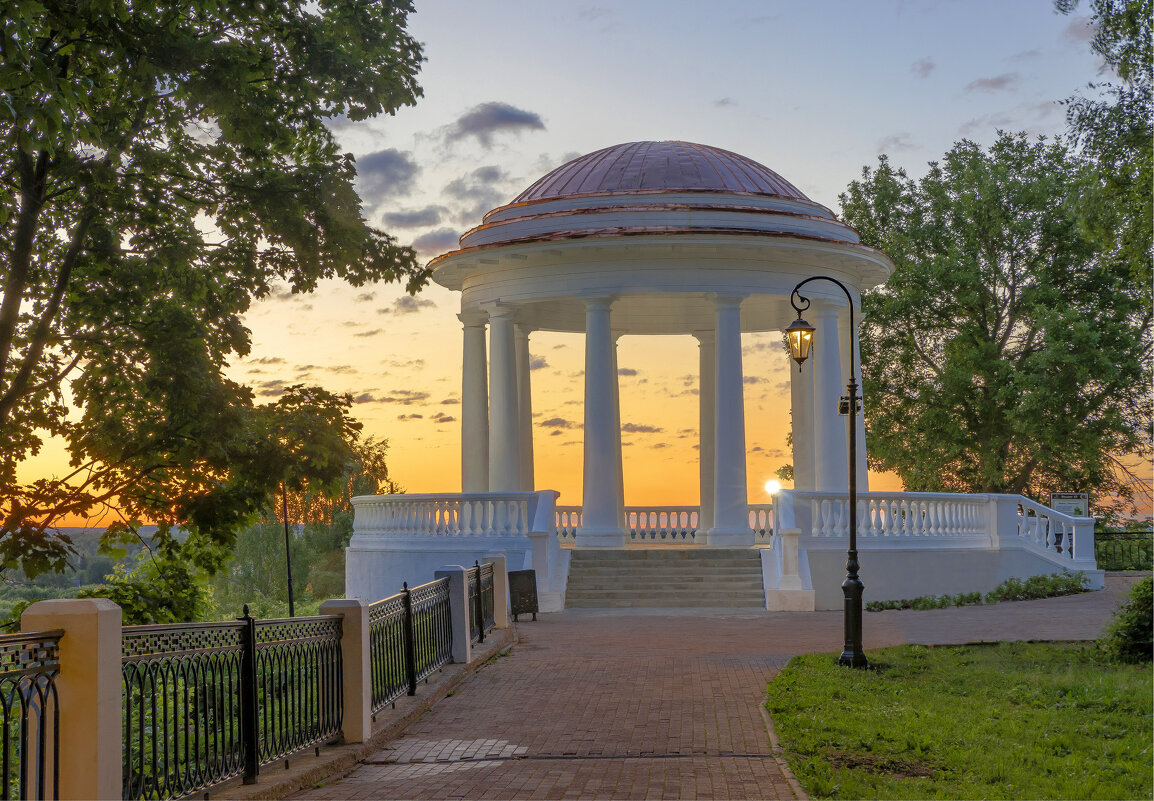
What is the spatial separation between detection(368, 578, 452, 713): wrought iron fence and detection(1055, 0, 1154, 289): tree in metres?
12.9

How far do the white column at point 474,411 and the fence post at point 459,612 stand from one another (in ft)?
52.8

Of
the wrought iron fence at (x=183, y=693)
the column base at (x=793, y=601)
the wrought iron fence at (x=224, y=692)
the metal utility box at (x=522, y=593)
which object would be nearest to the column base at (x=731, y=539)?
the column base at (x=793, y=601)

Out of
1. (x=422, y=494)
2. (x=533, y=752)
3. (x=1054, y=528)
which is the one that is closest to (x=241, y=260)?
(x=533, y=752)

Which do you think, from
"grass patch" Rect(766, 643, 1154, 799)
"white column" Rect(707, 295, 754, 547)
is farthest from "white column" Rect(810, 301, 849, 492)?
"grass patch" Rect(766, 643, 1154, 799)

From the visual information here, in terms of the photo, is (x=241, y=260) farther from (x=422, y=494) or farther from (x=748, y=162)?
(x=748, y=162)

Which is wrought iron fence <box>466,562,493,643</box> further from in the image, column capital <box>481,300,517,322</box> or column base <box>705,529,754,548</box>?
column capital <box>481,300,517,322</box>

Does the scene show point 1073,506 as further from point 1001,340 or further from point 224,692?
point 224,692

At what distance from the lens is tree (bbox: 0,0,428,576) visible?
46.5 feet

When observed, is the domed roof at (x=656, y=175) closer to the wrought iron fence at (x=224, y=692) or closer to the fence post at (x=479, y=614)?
the fence post at (x=479, y=614)

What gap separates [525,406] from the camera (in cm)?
3638

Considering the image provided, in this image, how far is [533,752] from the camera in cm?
1167

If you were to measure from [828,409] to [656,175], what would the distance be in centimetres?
833

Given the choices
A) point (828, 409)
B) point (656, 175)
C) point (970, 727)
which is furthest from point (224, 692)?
point (656, 175)

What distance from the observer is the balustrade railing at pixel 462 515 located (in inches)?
1133
